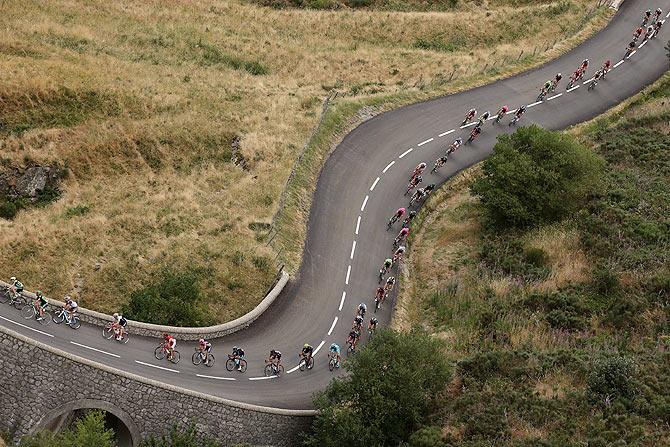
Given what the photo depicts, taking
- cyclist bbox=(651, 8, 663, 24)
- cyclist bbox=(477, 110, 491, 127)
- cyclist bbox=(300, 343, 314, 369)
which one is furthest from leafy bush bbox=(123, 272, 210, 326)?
cyclist bbox=(651, 8, 663, 24)

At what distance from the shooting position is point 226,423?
3469 cm

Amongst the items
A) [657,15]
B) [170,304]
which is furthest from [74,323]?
[657,15]

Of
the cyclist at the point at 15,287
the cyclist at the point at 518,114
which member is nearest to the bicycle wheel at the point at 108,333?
the cyclist at the point at 15,287

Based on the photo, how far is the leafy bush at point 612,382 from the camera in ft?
102

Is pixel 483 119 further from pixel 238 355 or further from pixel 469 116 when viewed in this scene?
pixel 238 355

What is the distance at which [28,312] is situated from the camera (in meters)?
36.8

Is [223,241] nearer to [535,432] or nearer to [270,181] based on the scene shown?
[270,181]

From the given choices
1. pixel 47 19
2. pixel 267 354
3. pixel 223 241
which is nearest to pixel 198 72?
pixel 47 19

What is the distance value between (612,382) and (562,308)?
6792mm

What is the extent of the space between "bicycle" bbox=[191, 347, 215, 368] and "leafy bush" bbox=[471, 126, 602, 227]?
1748 centimetres

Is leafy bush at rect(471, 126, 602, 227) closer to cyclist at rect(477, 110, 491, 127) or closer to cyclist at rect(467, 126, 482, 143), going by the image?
cyclist at rect(467, 126, 482, 143)

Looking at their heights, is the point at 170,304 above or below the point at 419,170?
below

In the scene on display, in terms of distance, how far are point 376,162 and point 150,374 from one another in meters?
20.9

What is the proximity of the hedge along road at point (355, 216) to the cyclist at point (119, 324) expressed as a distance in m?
0.63
